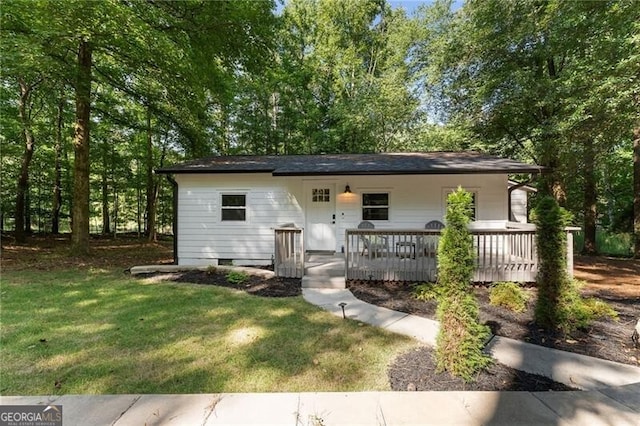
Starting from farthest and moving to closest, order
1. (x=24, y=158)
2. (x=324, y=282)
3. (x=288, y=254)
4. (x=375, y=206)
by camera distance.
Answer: (x=24, y=158) < (x=375, y=206) < (x=288, y=254) < (x=324, y=282)

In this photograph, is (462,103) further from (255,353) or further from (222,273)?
(255,353)

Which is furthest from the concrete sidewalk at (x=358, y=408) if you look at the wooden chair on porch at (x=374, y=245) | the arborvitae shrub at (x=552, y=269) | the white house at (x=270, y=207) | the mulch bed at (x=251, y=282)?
the white house at (x=270, y=207)

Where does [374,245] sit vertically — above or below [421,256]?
above

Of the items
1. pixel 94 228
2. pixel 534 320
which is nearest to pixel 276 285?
pixel 534 320

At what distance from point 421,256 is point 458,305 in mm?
3406

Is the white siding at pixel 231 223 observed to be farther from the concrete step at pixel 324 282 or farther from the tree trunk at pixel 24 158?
the tree trunk at pixel 24 158

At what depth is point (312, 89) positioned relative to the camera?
736 inches

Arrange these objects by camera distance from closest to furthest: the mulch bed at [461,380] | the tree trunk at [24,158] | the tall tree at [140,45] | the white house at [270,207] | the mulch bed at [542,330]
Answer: the mulch bed at [461,380] < the mulch bed at [542,330] < the tall tree at [140,45] < the white house at [270,207] < the tree trunk at [24,158]

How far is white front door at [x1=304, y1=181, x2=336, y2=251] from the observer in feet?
29.1

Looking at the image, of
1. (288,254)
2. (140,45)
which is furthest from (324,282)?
(140,45)

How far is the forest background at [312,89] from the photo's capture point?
753 cm

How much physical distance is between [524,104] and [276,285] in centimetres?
1071

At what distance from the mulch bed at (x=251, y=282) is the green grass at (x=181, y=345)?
1.38 ft

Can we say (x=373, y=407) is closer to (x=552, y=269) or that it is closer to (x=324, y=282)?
(x=552, y=269)
